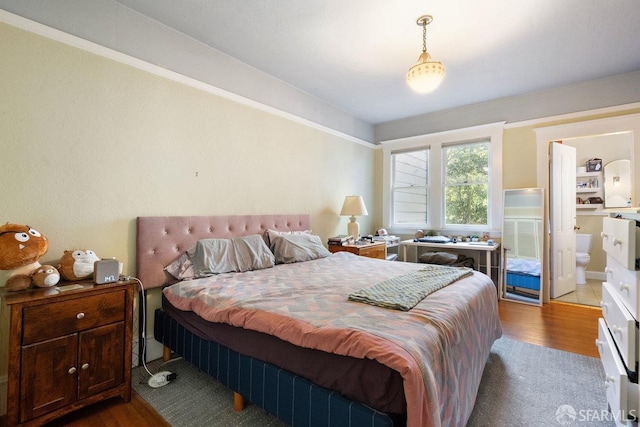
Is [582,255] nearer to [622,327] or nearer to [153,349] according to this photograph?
[622,327]

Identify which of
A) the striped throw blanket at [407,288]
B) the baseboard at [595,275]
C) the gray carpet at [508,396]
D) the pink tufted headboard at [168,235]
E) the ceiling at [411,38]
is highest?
the ceiling at [411,38]

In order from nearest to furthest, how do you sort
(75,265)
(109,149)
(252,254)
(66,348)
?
(66,348)
(75,265)
(109,149)
(252,254)

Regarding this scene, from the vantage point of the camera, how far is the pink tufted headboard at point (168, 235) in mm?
2258

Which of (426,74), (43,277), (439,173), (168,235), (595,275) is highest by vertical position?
(426,74)

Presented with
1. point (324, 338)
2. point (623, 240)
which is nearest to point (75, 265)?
point (324, 338)

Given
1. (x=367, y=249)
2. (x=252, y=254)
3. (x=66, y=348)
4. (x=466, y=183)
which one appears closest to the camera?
(x=66, y=348)

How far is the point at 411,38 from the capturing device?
264 cm

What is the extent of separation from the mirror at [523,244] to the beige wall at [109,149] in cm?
323

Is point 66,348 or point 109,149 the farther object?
point 109,149

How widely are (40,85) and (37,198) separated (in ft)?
2.38

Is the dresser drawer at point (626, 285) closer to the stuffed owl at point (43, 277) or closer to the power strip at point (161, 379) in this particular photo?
the power strip at point (161, 379)

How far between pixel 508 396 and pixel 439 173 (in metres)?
3.39

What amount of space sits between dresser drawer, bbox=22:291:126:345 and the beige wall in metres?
0.47

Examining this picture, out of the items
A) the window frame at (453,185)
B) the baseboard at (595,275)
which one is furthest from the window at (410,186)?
the baseboard at (595,275)
